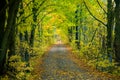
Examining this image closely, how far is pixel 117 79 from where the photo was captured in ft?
51.8

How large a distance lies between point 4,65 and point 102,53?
34.1 feet

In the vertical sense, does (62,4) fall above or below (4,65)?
above

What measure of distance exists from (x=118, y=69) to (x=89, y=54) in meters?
9.03

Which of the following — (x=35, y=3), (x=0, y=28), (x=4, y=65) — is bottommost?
(x=4, y=65)

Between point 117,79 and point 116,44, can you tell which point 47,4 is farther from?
point 117,79

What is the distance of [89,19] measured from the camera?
40.1 metres

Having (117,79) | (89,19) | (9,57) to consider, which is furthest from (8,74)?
(89,19)

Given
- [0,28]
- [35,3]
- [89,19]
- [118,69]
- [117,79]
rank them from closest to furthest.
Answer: [0,28]
[117,79]
[118,69]
[35,3]
[89,19]

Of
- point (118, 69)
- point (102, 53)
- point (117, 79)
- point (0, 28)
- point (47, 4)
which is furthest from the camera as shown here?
point (47, 4)

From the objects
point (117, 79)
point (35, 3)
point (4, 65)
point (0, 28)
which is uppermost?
point (35, 3)

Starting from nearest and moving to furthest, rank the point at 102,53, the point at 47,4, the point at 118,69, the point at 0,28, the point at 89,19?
the point at 0,28, the point at 118,69, the point at 102,53, the point at 47,4, the point at 89,19

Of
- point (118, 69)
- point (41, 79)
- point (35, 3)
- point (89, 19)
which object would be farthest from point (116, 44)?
point (89, 19)

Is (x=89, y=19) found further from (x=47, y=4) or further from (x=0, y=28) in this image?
(x=0, y=28)

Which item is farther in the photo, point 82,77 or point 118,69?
point 118,69
